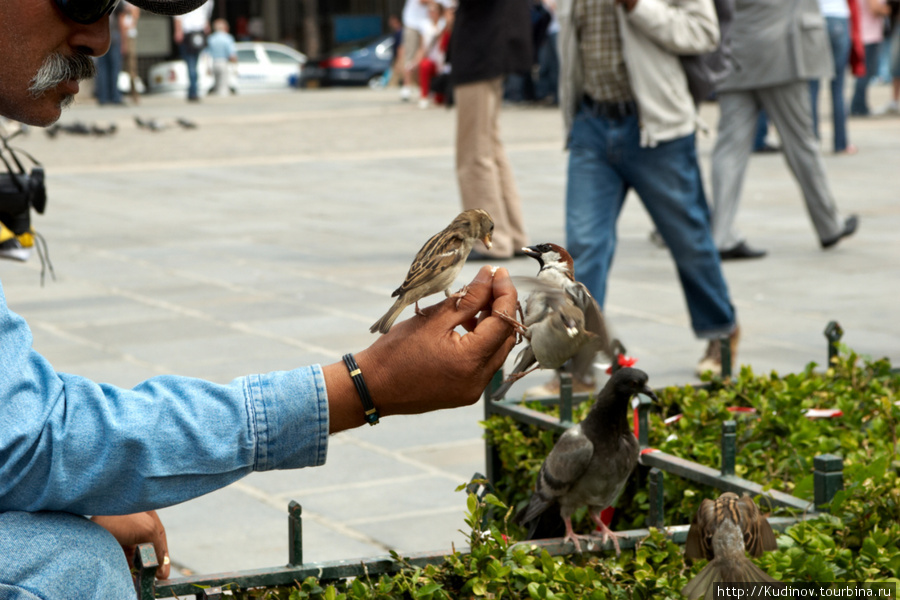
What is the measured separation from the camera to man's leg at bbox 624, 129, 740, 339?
17.0ft

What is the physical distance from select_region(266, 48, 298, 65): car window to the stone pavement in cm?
2150

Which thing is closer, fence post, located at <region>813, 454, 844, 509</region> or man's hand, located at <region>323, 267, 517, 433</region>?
man's hand, located at <region>323, 267, 517, 433</region>

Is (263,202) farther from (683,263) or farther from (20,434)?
(20,434)

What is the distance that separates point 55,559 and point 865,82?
1884 centimetres

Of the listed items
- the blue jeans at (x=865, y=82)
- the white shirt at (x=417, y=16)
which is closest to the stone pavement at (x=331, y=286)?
the blue jeans at (x=865, y=82)

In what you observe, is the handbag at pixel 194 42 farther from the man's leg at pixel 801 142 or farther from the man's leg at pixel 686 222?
the man's leg at pixel 686 222

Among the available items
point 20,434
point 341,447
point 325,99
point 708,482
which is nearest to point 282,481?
point 341,447

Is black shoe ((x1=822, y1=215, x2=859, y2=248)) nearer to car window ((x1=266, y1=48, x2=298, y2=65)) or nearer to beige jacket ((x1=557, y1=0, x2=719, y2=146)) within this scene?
beige jacket ((x1=557, y1=0, x2=719, y2=146))

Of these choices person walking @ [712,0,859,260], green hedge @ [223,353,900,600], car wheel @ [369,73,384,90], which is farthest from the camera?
car wheel @ [369,73,384,90]

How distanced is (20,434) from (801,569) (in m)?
1.44

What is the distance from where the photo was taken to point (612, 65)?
5305mm

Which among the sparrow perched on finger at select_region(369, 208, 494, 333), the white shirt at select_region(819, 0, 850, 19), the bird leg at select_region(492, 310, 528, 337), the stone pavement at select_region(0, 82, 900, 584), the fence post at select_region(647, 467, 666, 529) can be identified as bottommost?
the stone pavement at select_region(0, 82, 900, 584)

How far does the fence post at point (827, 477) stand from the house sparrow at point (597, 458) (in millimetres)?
415

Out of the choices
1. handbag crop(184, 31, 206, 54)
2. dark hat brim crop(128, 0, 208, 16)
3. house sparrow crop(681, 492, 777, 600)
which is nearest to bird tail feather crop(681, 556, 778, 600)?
house sparrow crop(681, 492, 777, 600)
